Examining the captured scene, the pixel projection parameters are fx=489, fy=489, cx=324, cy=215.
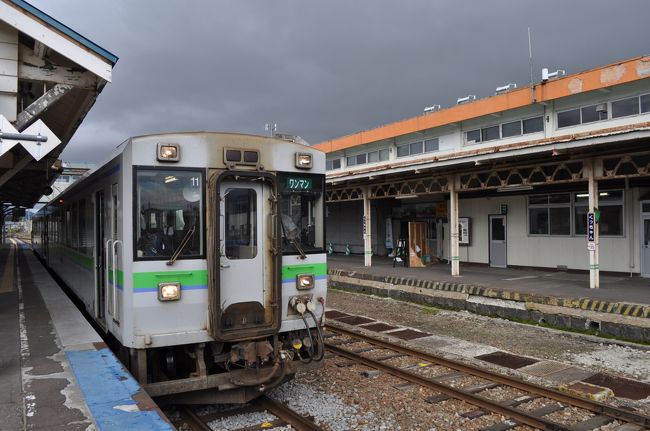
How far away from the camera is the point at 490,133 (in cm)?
1984

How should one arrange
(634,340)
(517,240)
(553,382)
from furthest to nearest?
(517,240)
(634,340)
(553,382)

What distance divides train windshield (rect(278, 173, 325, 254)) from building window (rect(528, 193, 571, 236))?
12.4 m

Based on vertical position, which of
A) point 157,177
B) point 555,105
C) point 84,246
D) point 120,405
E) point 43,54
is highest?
point 555,105

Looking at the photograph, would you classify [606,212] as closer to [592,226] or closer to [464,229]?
[592,226]

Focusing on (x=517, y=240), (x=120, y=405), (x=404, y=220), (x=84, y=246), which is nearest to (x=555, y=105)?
(x=517, y=240)

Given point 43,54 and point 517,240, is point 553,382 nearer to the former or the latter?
point 43,54

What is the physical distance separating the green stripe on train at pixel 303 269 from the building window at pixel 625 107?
1370 cm

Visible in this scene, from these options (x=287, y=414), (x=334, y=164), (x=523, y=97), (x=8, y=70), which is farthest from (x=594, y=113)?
(x=8, y=70)

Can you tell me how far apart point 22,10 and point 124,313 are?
4.48m

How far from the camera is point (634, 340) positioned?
923 cm

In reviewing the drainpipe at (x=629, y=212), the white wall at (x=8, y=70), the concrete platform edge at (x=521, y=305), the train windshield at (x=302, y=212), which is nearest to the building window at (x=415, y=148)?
the concrete platform edge at (x=521, y=305)

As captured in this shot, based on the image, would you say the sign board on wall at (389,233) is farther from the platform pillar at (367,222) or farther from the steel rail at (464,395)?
the steel rail at (464,395)

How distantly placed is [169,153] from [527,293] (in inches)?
370

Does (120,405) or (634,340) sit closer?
(120,405)
